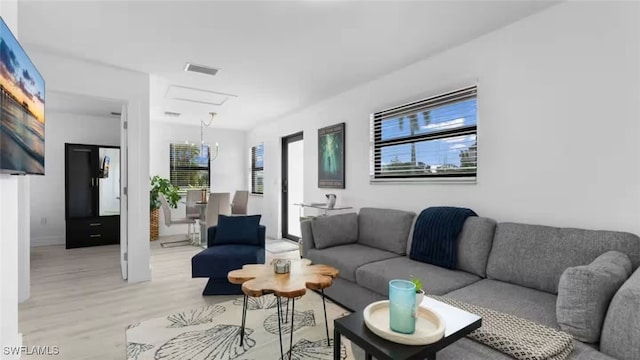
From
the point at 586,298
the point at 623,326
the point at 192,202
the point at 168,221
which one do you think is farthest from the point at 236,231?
the point at 192,202

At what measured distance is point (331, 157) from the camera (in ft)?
14.6

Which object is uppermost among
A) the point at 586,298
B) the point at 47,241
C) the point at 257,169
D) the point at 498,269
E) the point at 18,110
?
the point at 18,110

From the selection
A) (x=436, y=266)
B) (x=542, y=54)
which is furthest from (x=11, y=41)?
(x=542, y=54)

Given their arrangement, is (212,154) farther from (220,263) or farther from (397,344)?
(397,344)

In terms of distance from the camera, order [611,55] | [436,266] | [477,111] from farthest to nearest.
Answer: [477,111]
[436,266]
[611,55]

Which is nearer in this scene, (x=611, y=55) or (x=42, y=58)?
(x=611, y=55)

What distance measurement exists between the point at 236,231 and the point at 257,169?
3.62m

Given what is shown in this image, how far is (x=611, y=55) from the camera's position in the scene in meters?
1.98

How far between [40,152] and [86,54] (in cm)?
139

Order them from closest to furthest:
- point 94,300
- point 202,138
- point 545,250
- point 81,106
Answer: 1. point 545,250
2. point 94,300
3. point 81,106
4. point 202,138

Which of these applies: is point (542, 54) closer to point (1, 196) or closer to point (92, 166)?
point (1, 196)

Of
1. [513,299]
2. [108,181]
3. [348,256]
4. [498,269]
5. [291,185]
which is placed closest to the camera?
[513,299]

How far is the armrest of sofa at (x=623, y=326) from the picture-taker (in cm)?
122

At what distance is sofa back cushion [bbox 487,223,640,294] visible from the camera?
1.82m
